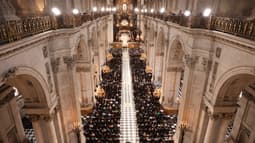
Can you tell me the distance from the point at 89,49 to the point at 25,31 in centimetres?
888

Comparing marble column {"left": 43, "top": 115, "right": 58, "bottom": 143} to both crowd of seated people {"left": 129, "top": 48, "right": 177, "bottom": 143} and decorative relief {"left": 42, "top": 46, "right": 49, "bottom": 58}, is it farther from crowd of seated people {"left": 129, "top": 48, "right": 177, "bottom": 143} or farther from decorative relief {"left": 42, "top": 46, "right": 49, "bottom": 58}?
crowd of seated people {"left": 129, "top": 48, "right": 177, "bottom": 143}

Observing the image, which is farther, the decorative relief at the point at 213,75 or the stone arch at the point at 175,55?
the stone arch at the point at 175,55

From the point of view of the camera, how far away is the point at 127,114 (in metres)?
16.5

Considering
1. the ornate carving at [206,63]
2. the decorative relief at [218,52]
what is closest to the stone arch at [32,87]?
the ornate carving at [206,63]

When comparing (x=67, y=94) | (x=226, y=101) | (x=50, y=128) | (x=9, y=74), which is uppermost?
(x=9, y=74)

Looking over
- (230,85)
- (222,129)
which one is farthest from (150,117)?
(230,85)

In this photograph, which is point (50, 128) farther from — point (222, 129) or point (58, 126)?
point (222, 129)

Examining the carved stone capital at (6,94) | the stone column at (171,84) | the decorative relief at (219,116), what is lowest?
the stone column at (171,84)

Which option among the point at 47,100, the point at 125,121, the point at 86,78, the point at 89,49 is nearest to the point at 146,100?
the point at 125,121

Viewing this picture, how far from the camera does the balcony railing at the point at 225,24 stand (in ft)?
20.7

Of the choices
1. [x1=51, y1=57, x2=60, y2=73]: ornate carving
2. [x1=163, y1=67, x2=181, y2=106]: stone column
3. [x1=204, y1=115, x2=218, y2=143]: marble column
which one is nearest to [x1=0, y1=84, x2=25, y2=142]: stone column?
[x1=51, y1=57, x2=60, y2=73]: ornate carving

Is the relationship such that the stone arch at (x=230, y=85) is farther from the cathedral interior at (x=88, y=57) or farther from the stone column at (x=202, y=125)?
the stone column at (x=202, y=125)

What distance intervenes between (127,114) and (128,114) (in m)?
0.09

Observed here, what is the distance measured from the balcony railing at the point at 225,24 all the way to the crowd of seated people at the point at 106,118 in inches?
356
